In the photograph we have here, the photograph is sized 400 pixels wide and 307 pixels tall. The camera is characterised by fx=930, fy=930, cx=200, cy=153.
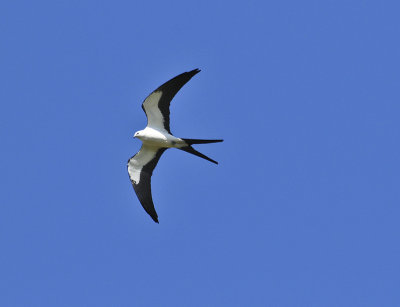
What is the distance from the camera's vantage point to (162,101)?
21.7 m

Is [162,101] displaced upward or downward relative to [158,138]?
upward

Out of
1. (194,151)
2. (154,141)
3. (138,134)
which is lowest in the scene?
(194,151)

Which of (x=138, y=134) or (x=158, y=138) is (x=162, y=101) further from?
(x=138, y=134)

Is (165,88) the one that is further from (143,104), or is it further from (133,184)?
(133,184)

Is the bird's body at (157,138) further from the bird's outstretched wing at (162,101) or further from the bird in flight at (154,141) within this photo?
the bird's outstretched wing at (162,101)

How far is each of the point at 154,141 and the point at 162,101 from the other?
1032 mm

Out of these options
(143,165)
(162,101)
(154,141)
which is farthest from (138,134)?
(162,101)

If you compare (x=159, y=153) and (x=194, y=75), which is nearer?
(x=194, y=75)

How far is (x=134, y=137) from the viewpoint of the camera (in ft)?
73.0

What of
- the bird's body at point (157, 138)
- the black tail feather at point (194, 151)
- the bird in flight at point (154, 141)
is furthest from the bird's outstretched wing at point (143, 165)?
the black tail feather at point (194, 151)

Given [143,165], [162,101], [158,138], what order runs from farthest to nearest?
[143,165] → [158,138] → [162,101]

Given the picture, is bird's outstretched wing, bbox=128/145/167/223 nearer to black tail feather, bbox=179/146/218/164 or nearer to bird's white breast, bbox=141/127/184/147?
bird's white breast, bbox=141/127/184/147

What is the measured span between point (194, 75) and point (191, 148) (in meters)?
1.83

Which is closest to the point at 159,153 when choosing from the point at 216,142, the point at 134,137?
the point at 134,137
